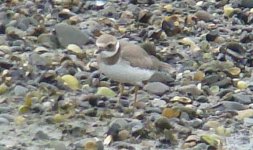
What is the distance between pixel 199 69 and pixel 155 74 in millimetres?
559

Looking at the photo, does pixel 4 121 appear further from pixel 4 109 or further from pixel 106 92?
pixel 106 92

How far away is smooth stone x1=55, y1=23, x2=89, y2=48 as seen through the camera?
8305 millimetres

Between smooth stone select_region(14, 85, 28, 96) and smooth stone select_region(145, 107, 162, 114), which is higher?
smooth stone select_region(145, 107, 162, 114)

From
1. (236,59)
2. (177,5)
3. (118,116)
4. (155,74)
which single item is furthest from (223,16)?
(118,116)

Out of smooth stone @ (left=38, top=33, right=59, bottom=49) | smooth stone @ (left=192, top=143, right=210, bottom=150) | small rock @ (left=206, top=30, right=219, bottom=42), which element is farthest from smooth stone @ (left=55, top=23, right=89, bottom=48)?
smooth stone @ (left=192, top=143, right=210, bottom=150)

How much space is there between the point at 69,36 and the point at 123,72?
2.11 meters

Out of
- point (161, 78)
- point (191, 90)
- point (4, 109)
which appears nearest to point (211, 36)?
point (161, 78)

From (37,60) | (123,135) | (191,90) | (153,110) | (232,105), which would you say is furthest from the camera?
(37,60)

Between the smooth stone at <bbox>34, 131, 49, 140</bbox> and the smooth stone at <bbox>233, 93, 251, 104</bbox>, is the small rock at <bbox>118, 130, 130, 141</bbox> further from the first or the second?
the smooth stone at <bbox>233, 93, 251, 104</bbox>

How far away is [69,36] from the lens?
27.4 ft

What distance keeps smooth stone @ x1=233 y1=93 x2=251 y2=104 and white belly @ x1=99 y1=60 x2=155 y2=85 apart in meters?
0.80

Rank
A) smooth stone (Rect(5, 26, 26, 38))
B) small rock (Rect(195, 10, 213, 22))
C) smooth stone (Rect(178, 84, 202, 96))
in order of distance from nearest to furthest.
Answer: smooth stone (Rect(178, 84, 202, 96)) → smooth stone (Rect(5, 26, 26, 38)) → small rock (Rect(195, 10, 213, 22))

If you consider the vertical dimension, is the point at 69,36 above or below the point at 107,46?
below

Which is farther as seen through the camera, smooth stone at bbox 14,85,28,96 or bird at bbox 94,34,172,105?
smooth stone at bbox 14,85,28,96
